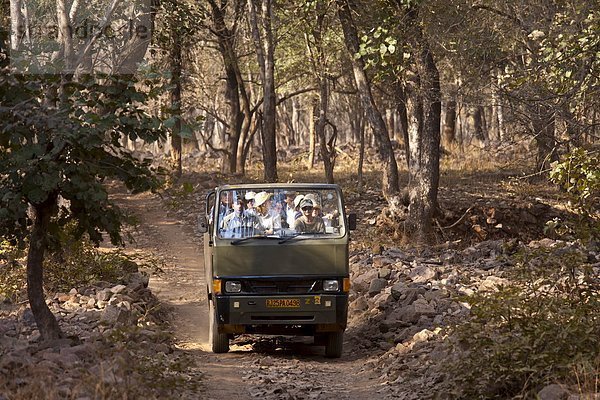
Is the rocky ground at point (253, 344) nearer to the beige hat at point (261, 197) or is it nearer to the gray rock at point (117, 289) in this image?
the gray rock at point (117, 289)

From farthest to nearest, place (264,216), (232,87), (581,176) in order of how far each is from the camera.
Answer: (232,87), (264,216), (581,176)

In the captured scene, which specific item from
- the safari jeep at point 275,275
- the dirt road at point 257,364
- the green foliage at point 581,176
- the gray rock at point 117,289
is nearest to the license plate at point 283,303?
the safari jeep at point 275,275

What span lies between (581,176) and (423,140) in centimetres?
1047

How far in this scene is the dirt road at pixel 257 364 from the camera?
10859mm

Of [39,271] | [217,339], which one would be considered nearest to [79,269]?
[217,339]

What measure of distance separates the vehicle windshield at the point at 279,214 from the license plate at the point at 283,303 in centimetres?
78

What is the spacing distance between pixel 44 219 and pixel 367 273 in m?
8.04

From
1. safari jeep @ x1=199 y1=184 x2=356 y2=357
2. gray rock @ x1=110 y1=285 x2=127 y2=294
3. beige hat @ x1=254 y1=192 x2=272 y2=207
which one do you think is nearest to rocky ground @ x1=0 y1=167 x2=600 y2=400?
gray rock @ x1=110 y1=285 x2=127 y2=294

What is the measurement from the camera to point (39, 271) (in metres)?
10.4

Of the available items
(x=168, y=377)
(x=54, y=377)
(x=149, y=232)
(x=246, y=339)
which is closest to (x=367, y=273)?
(x=246, y=339)

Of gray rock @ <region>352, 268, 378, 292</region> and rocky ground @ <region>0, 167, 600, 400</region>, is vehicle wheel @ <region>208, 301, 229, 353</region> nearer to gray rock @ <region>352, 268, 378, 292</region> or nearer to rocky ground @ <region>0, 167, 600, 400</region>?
rocky ground @ <region>0, 167, 600, 400</region>

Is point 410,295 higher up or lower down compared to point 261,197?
lower down

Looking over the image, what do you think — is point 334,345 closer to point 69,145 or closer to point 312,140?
point 69,145

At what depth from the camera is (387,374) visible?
38.2ft
